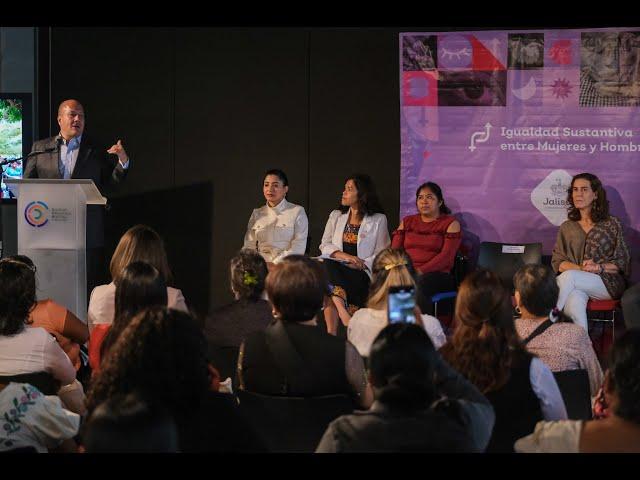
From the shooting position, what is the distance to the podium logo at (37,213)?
5.81 metres

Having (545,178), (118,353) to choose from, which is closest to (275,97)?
(545,178)

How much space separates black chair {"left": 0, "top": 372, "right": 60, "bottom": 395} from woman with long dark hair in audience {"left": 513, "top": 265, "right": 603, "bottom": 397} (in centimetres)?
170

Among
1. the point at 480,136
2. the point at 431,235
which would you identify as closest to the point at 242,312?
the point at 431,235

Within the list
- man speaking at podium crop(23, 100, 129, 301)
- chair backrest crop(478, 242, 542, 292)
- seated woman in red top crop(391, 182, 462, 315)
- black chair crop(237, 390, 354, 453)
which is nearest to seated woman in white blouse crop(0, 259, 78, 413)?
black chair crop(237, 390, 354, 453)

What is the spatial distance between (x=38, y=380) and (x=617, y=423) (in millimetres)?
1881

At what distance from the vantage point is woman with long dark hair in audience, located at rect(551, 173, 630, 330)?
19.7 feet

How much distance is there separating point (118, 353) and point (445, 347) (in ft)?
3.65

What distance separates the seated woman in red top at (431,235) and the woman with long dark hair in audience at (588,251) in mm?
726

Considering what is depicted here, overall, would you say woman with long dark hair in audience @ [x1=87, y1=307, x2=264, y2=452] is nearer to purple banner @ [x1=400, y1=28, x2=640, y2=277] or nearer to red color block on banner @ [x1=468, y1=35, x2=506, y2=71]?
purple banner @ [x1=400, y1=28, x2=640, y2=277]

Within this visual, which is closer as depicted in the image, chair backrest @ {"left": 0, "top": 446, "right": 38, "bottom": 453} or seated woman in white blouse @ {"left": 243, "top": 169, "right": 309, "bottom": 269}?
chair backrest @ {"left": 0, "top": 446, "right": 38, "bottom": 453}

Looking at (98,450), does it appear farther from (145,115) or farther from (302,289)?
(145,115)

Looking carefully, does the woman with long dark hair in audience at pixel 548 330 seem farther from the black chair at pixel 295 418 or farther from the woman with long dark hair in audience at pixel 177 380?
the woman with long dark hair in audience at pixel 177 380

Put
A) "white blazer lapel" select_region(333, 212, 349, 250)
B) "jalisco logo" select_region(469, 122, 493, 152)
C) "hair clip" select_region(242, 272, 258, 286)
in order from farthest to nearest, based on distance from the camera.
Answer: "jalisco logo" select_region(469, 122, 493, 152) → "white blazer lapel" select_region(333, 212, 349, 250) → "hair clip" select_region(242, 272, 258, 286)

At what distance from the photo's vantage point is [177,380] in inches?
88.3
